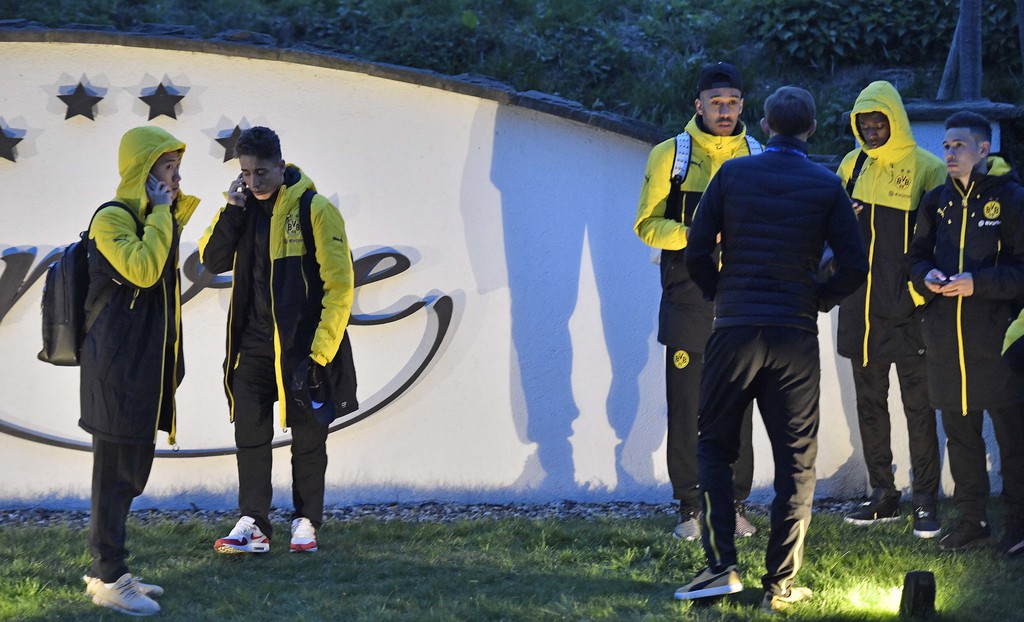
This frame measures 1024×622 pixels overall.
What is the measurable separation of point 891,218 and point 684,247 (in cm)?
107

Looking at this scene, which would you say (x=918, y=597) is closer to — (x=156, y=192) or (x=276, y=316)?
(x=276, y=316)

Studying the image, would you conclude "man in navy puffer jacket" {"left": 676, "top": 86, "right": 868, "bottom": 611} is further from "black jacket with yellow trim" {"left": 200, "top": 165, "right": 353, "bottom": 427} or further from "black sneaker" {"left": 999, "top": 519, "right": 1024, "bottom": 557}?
"black jacket with yellow trim" {"left": 200, "top": 165, "right": 353, "bottom": 427}

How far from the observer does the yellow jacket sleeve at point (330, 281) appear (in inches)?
202

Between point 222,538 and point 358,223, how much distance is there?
6.49 feet

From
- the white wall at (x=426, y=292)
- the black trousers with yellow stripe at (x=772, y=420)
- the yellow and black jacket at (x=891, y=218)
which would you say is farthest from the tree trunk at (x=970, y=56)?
the black trousers with yellow stripe at (x=772, y=420)

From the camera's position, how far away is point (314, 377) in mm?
5164

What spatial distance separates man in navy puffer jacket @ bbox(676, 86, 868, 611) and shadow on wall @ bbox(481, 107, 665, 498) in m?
2.23

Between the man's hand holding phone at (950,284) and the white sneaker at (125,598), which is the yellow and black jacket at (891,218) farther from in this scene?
the white sneaker at (125,598)

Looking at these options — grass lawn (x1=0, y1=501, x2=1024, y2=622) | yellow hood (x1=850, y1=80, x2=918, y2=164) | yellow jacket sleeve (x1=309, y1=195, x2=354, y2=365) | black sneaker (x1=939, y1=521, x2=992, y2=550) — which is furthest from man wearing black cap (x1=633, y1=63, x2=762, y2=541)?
yellow jacket sleeve (x1=309, y1=195, x2=354, y2=365)

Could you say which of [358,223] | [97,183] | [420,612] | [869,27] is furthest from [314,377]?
[869,27]

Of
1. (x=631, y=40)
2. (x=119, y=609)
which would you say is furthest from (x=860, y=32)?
(x=119, y=609)

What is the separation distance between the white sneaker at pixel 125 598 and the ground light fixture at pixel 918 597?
270 cm

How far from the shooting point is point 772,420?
439 centimetres

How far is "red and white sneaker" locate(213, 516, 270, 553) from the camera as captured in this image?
521 cm
